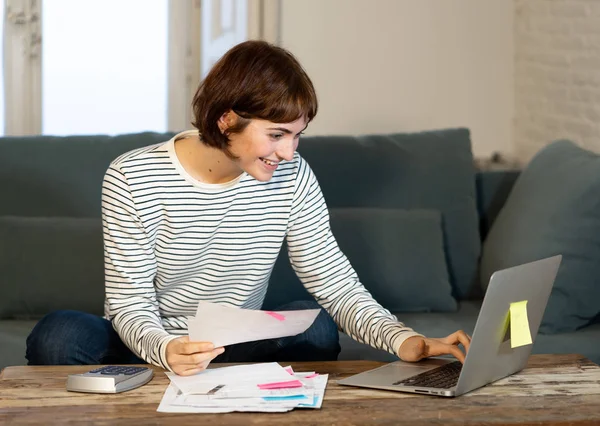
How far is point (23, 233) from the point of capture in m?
2.46

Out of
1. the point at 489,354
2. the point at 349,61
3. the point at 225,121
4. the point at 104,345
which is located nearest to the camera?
the point at 489,354

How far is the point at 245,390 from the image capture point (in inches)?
56.5

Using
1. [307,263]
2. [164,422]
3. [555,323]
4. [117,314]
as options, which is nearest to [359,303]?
[307,263]

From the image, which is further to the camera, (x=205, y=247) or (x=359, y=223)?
(x=359, y=223)

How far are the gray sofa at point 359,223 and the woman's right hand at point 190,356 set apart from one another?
0.78 meters

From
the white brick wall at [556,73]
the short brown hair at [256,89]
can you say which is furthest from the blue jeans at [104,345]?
the white brick wall at [556,73]

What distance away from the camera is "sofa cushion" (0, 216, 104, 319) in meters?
2.43

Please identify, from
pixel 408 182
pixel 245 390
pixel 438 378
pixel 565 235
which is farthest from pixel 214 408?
pixel 408 182

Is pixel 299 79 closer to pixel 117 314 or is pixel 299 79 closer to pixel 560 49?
pixel 117 314

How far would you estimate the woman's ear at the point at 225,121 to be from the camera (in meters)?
1.68

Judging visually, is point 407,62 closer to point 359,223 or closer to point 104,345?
point 359,223

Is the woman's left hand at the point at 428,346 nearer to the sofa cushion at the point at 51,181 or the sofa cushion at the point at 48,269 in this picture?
the sofa cushion at the point at 48,269

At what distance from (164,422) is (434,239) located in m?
1.43

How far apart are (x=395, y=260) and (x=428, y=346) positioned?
2.98 ft
